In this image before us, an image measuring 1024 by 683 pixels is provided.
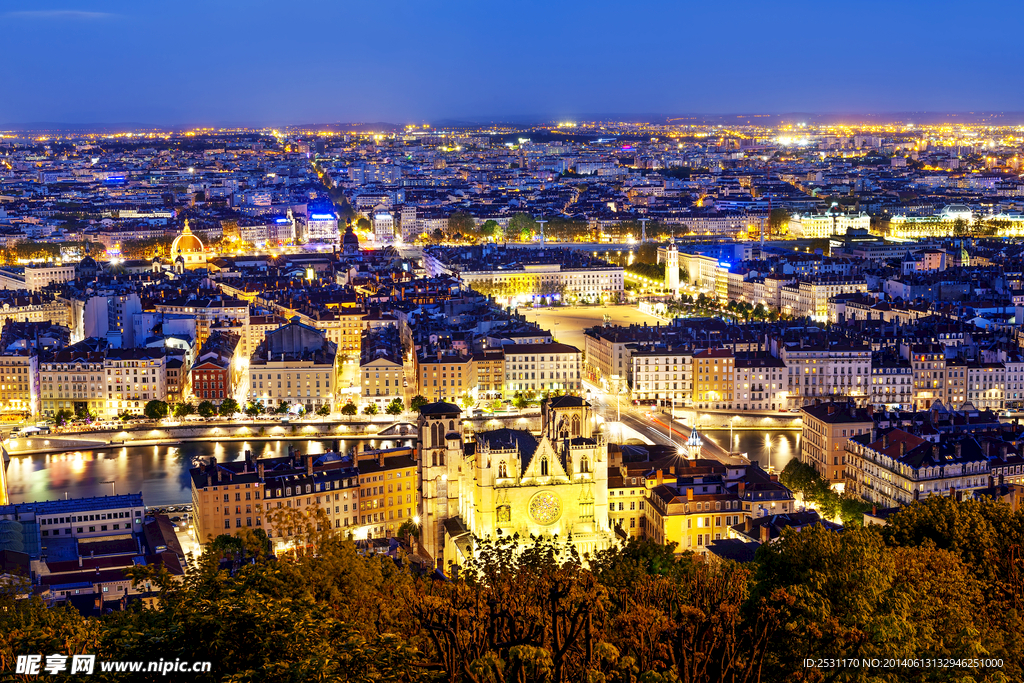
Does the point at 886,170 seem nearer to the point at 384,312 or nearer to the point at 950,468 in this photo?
the point at 384,312

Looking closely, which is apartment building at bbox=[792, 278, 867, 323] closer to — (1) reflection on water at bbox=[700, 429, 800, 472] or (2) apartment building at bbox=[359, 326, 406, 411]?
(1) reflection on water at bbox=[700, 429, 800, 472]

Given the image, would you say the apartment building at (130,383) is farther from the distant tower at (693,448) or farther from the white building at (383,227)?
the white building at (383,227)

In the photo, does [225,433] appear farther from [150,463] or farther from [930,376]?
[930,376]

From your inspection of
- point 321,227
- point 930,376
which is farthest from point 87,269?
point 930,376

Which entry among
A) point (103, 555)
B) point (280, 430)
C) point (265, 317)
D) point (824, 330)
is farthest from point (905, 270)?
point (103, 555)

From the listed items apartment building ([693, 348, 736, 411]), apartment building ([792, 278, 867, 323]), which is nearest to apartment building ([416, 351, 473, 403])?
apartment building ([693, 348, 736, 411])

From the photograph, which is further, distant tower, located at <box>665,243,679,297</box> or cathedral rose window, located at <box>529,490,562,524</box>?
distant tower, located at <box>665,243,679,297</box>

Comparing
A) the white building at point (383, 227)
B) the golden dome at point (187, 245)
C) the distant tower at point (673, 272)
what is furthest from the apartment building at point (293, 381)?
the white building at point (383, 227)
